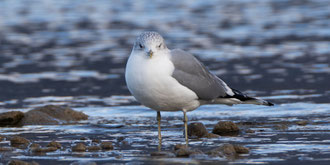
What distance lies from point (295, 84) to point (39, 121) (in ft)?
17.4

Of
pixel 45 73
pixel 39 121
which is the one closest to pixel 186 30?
pixel 45 73

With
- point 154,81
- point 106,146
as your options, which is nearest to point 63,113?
point 106,146

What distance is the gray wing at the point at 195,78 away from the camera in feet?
25.5

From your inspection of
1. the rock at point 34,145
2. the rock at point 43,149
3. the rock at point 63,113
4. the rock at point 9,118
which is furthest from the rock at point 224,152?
the rock at point 9,118

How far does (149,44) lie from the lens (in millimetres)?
7430

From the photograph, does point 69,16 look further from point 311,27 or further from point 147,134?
point 147,134

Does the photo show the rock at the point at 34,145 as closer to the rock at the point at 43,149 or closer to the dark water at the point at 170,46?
the rock at the point at 43,149

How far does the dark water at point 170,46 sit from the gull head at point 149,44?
3.45 ft

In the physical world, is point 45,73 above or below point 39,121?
above

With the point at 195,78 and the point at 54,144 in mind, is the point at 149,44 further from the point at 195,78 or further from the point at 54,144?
the point at 54,144

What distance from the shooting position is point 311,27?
20.6 metres

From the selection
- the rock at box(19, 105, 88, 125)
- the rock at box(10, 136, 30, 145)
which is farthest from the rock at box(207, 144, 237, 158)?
the rock at box(19, 105, 88, 125)

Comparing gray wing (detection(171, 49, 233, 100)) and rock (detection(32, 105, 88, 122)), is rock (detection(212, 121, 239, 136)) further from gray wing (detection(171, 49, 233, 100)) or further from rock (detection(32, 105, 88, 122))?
rock (detection(32, 105, 88, 122))

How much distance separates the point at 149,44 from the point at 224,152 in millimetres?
1475
